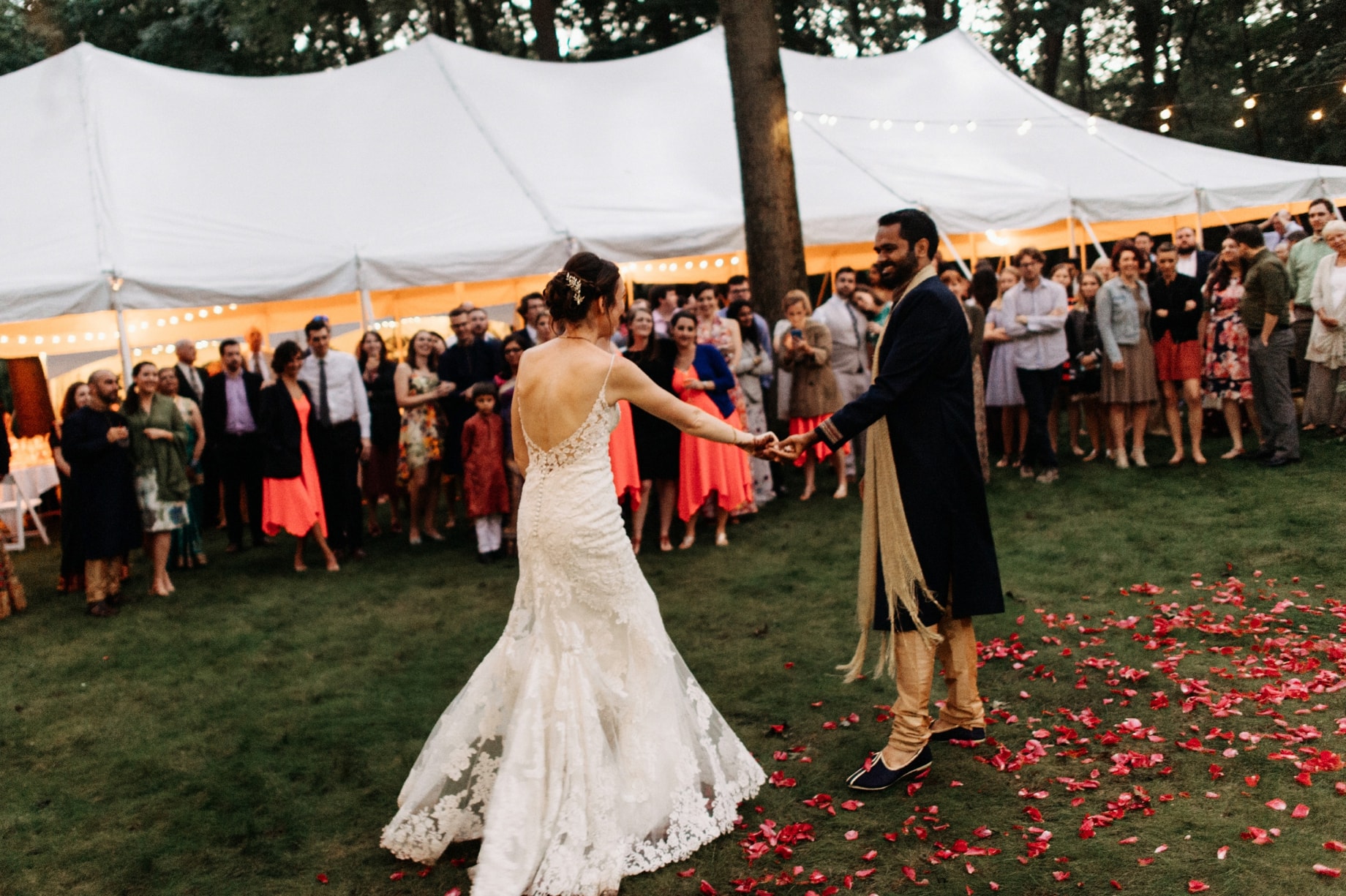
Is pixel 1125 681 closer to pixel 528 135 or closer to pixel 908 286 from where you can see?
pixel 908 286

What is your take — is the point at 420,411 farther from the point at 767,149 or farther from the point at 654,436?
the point at 767,149

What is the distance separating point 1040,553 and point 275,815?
15.6 feet

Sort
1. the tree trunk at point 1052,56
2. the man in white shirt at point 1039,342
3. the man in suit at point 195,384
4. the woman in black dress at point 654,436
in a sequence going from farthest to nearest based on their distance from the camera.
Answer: the tree trunk at point 1052,56 → the man in suit at point 195,384 → the man in white shirt at point 1039,342 → the woman in black dress at point 654,436

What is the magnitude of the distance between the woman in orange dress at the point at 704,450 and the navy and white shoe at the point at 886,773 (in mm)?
4081

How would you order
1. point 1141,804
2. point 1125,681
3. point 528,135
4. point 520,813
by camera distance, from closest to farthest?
point 520,813, point 1141,804, point 1125,681, point 528,135

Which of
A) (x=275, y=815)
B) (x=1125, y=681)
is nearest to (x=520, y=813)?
(x=275, y=815)

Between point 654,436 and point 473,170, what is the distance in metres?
4.97

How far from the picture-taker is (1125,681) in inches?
173

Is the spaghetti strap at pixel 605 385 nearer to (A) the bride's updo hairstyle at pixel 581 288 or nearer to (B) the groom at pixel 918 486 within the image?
(A) the bride's updo hairstyle at pixel 581 288

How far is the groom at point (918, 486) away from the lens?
3600 mm

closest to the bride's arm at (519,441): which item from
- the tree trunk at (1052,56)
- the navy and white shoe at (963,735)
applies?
the navy and white shoe at (963,735)

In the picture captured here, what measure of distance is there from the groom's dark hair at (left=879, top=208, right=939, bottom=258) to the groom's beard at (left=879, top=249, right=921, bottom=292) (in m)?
0.04

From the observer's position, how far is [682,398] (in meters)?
7.55

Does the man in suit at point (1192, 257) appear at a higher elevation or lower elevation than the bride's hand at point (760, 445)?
higher
